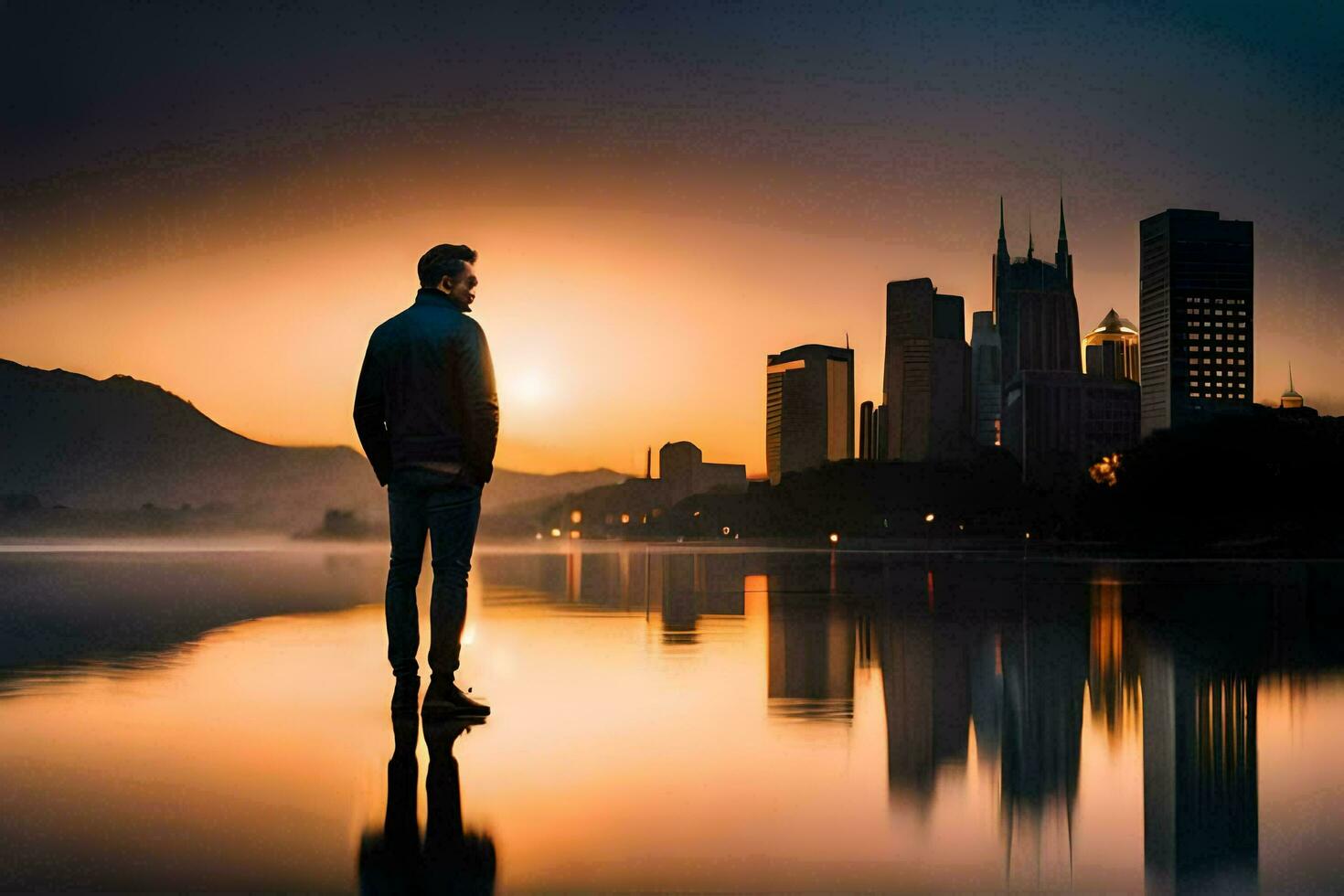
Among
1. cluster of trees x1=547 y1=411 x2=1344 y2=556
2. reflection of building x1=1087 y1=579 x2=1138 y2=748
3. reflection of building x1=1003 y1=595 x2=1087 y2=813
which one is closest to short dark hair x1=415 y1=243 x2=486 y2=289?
reflection of building x1=1003 y1=595 x2=1087 y2=813

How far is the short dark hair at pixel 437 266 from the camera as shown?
7441 millimetres

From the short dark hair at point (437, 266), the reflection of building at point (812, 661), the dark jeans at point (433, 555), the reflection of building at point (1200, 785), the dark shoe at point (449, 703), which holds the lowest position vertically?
the reflection of building at point (812, 661)

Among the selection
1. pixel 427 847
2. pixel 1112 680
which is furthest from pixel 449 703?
pixel 1112 680

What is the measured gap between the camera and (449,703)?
6.77 m

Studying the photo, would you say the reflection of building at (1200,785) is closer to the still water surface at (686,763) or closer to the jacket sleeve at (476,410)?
the still water surface at (686,763)

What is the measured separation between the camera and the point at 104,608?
611 inches

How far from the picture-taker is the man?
6.98 metres

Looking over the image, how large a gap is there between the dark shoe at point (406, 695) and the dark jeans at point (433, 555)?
0.21 feet

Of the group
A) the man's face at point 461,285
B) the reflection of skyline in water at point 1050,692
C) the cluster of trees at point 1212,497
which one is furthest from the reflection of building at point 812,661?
the cluster of trees at point 1212,497

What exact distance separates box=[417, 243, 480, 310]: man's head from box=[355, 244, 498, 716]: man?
23 centimetres

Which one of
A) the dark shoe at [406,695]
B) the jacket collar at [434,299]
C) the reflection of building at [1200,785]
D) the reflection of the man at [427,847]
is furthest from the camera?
the jacket collar at [434,299]

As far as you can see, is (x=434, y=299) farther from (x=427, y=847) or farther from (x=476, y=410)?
(x=427, y=847)

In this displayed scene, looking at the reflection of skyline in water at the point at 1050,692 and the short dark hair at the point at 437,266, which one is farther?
the short dark hair at the point at 437,266

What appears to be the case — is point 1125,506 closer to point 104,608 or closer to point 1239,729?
point 104,608
